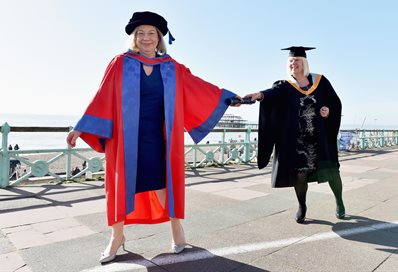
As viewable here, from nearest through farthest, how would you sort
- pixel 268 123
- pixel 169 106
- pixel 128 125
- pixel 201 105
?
pixel 128 125 < pixel 169 106 < pixel 201 105 < pixel 268 123

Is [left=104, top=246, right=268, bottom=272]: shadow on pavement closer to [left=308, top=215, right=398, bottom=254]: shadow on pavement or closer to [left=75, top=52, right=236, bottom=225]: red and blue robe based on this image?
[left=75, top=52, right=236, bottom=225]: red and blue robe

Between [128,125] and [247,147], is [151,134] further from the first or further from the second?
[247,147]

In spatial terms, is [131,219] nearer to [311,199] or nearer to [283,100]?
[283,100]

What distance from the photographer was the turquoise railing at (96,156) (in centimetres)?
556

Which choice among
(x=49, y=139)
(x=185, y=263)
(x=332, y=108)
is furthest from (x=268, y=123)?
(x=49, y=139)

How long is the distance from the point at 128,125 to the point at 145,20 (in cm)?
86

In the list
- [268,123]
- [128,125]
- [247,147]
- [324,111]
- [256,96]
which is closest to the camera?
[128,125]

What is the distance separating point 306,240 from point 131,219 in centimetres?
168

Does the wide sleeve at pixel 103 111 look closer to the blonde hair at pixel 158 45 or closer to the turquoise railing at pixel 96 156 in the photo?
the blonde hair at pixel 158 45

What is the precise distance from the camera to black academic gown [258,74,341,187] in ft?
11.6

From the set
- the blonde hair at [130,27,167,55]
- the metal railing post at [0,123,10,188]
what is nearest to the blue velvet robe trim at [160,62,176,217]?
the blonde hair at [130,27,167,55]

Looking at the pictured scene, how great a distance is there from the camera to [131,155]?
2.49 metres

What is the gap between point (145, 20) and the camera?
8.35 feet

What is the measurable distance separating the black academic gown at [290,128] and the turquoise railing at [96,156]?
4098mm
